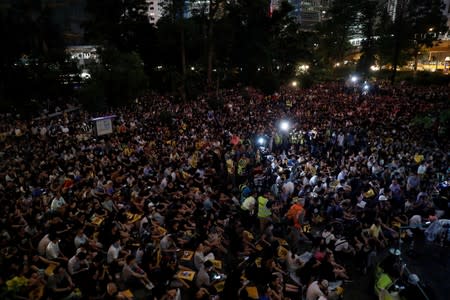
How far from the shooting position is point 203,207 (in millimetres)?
9234

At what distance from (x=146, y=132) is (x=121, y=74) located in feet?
28.0

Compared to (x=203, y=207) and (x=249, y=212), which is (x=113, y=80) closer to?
(x=203, y=207)

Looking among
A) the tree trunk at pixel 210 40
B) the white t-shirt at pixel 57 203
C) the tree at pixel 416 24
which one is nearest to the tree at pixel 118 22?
the tree trunk at pixel 210 40

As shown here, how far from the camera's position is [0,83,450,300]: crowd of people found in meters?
6.57

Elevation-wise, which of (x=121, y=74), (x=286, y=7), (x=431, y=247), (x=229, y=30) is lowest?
(x=431, y=247)

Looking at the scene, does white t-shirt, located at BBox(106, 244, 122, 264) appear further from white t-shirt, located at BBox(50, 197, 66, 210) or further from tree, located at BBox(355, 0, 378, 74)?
tree, located at BBox(355, 0, 378, 74)

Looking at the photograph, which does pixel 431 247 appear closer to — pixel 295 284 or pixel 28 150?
pixel 295 284

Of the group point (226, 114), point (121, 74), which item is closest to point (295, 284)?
point (226, 114)

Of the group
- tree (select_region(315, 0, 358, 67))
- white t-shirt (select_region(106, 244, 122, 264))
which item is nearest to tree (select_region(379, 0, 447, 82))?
tree (select_region(315, 0, 358, 67))

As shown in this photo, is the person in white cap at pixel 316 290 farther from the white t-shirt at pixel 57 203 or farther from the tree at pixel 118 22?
the tree at pixel 118 22

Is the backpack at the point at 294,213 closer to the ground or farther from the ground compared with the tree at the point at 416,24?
closer to the ground

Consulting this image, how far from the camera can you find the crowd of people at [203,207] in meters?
6.57

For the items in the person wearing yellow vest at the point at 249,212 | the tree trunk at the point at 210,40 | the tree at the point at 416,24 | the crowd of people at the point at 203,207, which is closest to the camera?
the crowd of people at the point at 203,207

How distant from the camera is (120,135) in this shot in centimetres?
1661
